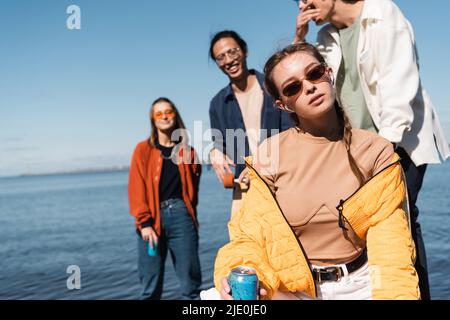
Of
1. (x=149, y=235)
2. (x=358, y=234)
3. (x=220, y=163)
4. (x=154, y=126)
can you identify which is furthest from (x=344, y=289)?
(x=154, y=126)

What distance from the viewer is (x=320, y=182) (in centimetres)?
216

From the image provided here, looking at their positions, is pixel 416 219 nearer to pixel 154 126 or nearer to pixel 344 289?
pixel 344 289

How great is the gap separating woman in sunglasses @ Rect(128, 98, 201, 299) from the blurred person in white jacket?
243cm

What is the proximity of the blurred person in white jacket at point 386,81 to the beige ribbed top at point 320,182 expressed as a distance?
2.01 feet

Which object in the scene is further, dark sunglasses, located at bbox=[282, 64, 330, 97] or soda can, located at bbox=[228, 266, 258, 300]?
dark sunglasses, located at bbox=[282, 64, 330, 97]

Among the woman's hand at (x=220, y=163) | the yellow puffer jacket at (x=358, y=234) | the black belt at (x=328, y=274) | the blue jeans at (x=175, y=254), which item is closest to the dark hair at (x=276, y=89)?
the yellow puffer jacket at (x=358, y=234)

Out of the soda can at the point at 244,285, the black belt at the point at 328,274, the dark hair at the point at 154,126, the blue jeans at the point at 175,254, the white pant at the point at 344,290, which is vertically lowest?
the blue jeans at the point at 175,254

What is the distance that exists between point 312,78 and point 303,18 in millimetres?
1215

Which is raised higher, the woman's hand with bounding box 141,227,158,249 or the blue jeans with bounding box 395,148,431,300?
the blue jeans with bounding box 395,148,431,300

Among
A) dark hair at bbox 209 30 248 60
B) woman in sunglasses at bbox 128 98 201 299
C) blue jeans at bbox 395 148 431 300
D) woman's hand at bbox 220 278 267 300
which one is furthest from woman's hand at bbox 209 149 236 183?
woman's hand at bbox 220 278 267 300

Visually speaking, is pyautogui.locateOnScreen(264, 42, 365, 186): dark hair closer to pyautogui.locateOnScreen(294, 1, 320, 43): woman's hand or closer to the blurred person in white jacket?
the blurred person in white jacket

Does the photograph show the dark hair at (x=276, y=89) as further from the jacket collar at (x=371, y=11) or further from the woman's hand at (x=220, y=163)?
the woman's hand at (x=220, y=163)

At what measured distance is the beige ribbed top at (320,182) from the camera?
84.1 inches

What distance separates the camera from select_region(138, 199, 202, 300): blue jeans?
494 centimetres
